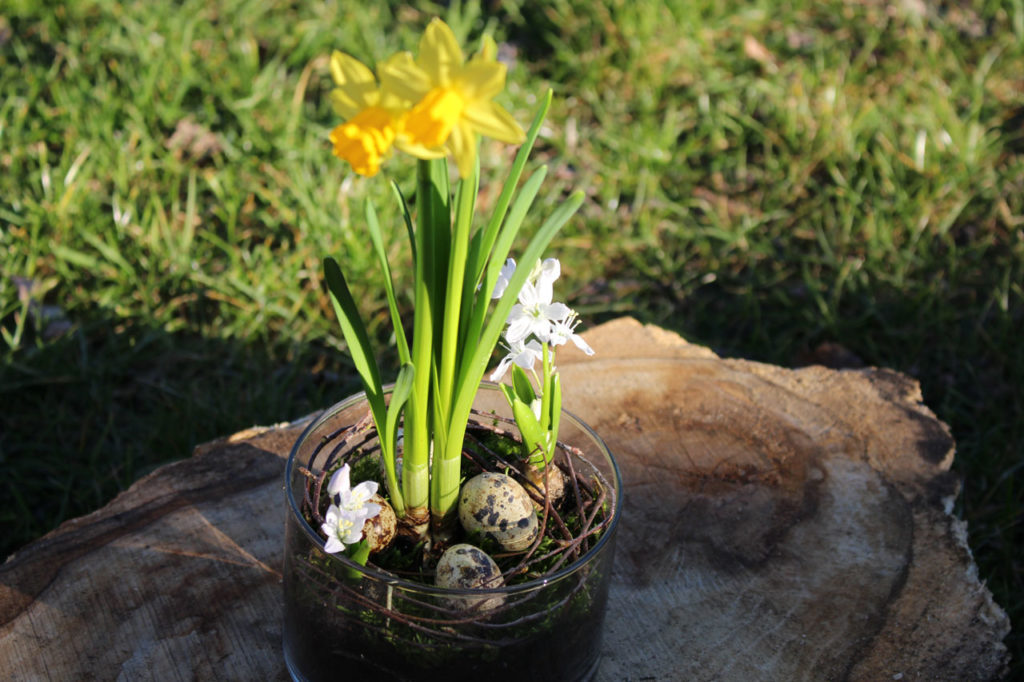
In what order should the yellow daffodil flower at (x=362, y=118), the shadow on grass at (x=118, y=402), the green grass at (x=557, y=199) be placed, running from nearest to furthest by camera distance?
1. the yellow daffodil flower at (x=362, y=118)
2. the shadow on grass at (x=118, y=402)
3. the green grass at (x=557, y=199)

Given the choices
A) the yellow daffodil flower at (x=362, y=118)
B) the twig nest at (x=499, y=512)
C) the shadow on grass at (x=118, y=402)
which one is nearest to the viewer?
the yellow daffodil flower at (x=362, y=118)

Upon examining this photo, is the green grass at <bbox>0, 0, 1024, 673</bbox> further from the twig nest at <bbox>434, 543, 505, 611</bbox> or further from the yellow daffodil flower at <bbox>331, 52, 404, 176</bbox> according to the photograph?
the yellow daffodil flower at <bbox>331, 52, 404, 176</bbox>

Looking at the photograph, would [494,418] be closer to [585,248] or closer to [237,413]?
[237,413]

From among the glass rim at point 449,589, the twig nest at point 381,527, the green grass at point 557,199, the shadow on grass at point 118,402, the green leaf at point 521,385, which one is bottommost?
the shadow on grass at point 118,402

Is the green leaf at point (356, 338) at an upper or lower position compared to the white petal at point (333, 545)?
upper

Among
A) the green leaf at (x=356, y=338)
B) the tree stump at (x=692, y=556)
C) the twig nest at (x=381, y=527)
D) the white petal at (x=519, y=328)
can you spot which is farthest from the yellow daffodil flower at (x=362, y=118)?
the tree stump at (x=692, y=556)

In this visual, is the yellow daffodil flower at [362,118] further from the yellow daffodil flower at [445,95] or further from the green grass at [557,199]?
the green grass at [557,199]

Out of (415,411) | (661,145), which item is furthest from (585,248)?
(415,411)

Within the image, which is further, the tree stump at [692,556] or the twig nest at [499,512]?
the tree stump at [692,556]
